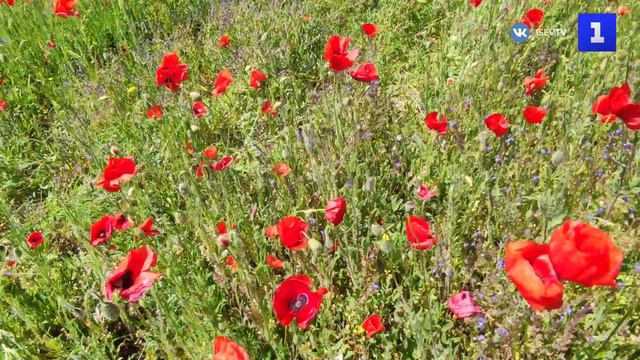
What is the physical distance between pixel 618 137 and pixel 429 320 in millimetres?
1483

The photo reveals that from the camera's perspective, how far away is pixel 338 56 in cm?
204

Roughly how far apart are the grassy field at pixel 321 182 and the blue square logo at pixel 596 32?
62 mm

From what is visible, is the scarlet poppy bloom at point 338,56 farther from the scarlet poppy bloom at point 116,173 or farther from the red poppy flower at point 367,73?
the scarlet poppy bloom at point 116,173

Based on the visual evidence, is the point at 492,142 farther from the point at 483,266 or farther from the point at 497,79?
the point at 483,266

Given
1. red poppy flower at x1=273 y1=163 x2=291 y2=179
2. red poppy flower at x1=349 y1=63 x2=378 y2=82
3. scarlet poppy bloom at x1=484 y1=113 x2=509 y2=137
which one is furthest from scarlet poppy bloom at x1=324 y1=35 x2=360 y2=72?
scarlet poppy bloom at x1=484 y1=113 x2=509 y2=137

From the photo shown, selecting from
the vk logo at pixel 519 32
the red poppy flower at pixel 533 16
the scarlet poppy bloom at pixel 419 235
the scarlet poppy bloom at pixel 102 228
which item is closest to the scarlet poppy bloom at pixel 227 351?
the scarlet poppy bloom at pixel 419 235

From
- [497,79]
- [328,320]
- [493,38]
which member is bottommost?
[328,320]

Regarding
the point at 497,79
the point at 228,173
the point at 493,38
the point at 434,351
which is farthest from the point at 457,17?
the point at 434,351

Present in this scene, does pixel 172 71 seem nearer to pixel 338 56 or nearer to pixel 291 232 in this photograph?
pixel 338 56

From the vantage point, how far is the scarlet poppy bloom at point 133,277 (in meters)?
1.35

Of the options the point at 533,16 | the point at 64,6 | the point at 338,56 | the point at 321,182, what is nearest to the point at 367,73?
the point at 338,56

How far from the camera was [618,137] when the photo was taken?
88.7 inches

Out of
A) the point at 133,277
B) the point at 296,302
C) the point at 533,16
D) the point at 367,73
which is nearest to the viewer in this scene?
the point at 296,302

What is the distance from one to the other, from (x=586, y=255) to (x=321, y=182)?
4.19 feet
